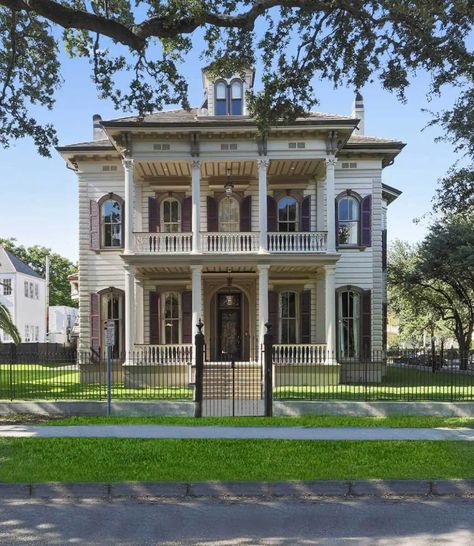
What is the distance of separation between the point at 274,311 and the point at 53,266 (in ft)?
194

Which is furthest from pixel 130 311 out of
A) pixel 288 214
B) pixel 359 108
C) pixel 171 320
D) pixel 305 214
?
pixel 359 108

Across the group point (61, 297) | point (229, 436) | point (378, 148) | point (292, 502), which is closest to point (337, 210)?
point (378, 148)

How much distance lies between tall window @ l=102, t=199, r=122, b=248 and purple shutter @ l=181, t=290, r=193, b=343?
349 centimetres

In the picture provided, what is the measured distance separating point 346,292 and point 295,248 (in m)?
3.38

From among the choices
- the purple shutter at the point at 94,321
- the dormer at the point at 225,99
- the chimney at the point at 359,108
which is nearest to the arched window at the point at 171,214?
the dormer at the point at 225,99

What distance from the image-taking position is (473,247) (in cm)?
2627

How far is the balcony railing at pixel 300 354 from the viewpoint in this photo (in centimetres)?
Result: 2069

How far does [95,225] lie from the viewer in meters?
23.2

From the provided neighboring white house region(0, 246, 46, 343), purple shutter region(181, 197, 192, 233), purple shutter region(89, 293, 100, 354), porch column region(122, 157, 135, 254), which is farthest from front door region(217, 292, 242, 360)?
neighboring white house region(0, 246, 46, 343)

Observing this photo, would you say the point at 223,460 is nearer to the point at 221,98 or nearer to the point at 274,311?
the point at 274,311

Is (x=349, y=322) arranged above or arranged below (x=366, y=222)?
below

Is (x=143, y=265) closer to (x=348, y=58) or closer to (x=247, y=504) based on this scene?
(x=348, y=58)

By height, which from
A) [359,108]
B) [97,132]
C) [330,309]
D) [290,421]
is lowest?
[290,421]

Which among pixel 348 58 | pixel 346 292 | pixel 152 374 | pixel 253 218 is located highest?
pixel 348 58
